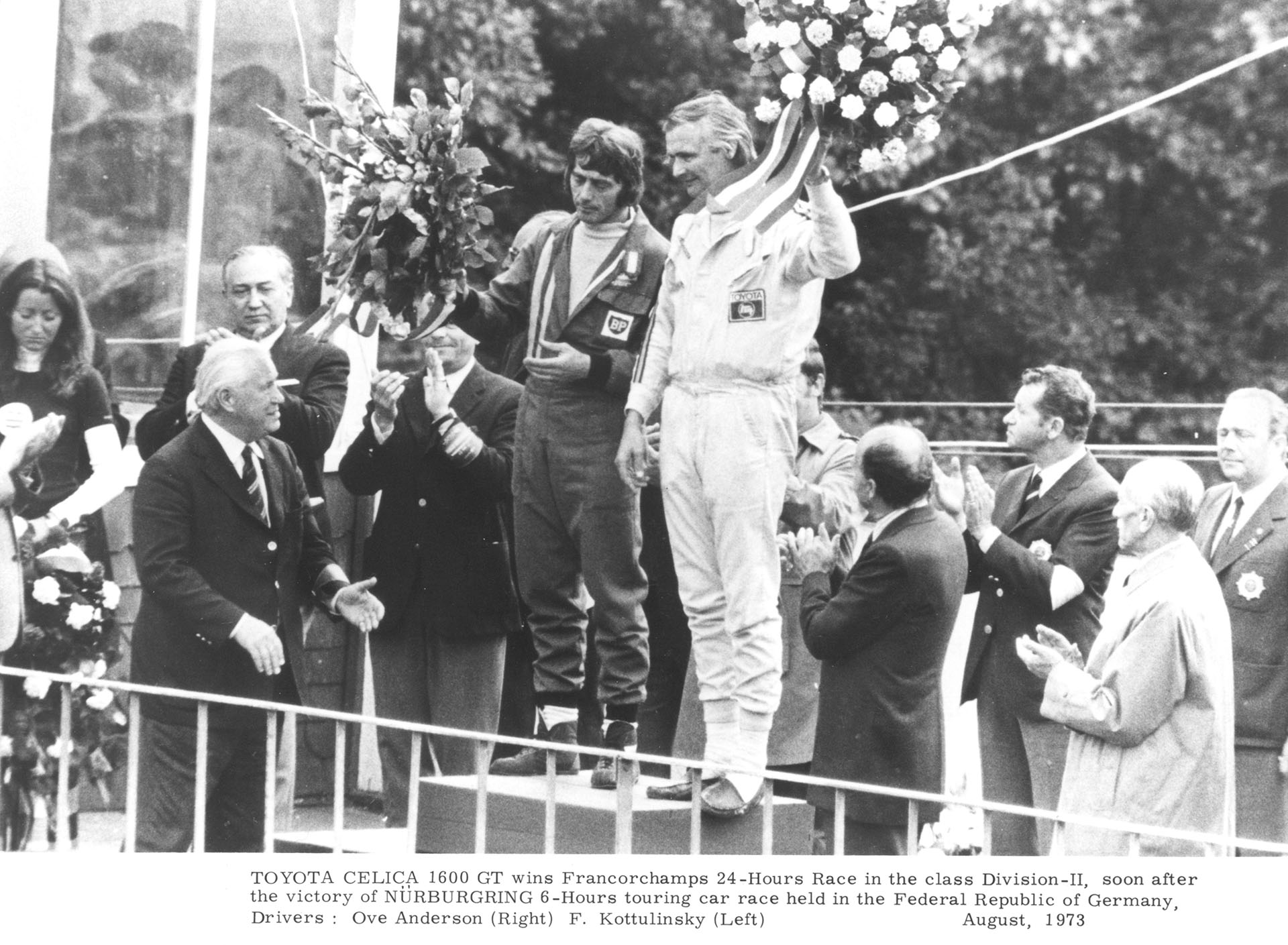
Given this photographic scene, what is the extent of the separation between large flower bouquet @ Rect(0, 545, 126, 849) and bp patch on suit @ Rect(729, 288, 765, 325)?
6.42ft

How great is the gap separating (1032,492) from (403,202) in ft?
6.19

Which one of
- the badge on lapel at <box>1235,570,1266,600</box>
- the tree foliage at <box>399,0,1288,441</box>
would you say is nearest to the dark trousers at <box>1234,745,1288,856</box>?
the badge on lapel at <box>1235,570,1266,600</box>

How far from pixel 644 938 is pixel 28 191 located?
3046 mm

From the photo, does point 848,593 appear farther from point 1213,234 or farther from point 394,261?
point 1213,234

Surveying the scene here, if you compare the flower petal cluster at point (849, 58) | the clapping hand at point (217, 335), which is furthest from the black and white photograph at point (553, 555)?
the clapping hand at point (217, 335)

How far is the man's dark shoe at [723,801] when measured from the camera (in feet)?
15.2

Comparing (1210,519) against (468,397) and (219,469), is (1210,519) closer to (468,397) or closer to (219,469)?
(468,397)

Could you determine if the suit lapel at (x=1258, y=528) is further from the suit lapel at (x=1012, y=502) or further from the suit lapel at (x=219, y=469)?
the suit lapel at (x=219, y=469)

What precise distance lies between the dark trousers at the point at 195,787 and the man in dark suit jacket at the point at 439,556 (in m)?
0.72

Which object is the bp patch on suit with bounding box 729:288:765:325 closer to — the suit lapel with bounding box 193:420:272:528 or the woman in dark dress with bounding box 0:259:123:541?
the suit lapel with bounding box 193:420:272:528

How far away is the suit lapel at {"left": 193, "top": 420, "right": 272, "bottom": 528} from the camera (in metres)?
4.94

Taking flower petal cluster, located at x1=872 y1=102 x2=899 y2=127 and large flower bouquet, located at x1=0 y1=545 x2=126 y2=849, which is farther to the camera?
large flower bouquet, located at x1=0 y1=545 x2=126 y2=849

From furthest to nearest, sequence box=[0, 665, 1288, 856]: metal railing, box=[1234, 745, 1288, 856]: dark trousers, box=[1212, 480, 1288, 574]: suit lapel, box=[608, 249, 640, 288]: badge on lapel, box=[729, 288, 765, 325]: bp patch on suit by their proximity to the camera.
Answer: box=[1212, 480, 1288, 574]: suit lapel < box=[1234, 745, 1288, 856]: dark trousers < box=[608, 249, 640, 288]: badge on lapel < box=[729, 288, 765, 325]: bp patch on suit < box=[0, 665, 1288, 856]: metal railing

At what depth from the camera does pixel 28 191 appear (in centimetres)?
585
